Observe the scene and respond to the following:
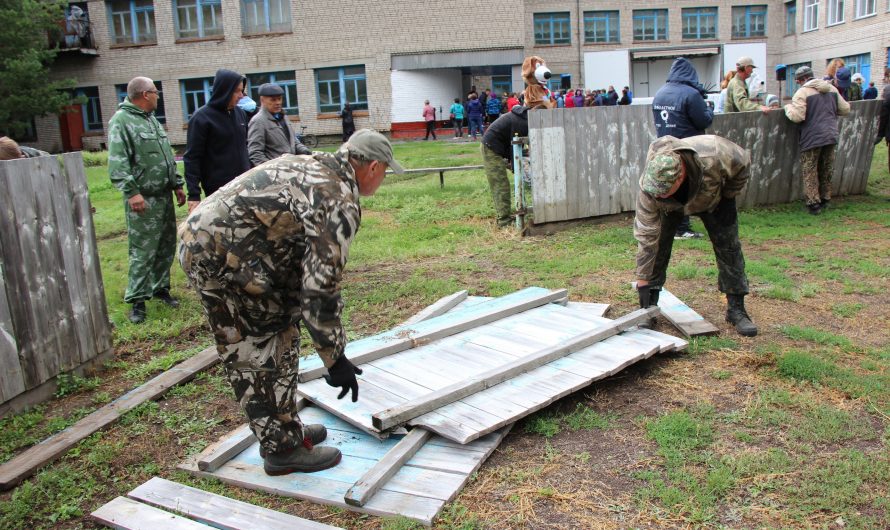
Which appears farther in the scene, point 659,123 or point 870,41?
point 870,41

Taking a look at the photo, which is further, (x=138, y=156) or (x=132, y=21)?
(x=132, y=21)

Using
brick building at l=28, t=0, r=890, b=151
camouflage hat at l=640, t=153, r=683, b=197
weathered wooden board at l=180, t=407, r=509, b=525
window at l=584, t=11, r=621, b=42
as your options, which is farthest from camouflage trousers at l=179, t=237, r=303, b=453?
window at l=584, t=11, r=621, b=42

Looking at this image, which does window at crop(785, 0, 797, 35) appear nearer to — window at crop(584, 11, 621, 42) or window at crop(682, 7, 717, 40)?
window at crop(682, 7, 717, 40)

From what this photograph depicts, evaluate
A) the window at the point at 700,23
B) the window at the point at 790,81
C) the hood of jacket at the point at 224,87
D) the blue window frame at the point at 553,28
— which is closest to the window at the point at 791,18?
the window at the point at 790,81

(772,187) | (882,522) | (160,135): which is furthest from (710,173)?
(772,187)

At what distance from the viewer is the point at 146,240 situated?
6.13 meters

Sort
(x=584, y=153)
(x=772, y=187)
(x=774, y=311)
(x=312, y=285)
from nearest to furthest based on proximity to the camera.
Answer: (x=312, y=285)
(x=774, y=311)
(x=584, y=153)
(x=772, y=187)

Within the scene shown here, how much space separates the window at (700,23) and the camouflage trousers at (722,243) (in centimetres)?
3837

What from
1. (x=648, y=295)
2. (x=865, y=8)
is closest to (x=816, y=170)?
(x=648, y=295)

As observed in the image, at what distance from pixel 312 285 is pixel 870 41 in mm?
37146

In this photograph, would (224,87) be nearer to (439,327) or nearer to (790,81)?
(439,327)

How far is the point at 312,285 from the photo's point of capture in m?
2.83

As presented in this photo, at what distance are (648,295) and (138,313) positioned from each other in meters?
4.43

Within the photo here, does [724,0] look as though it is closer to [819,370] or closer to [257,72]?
[257,72]
